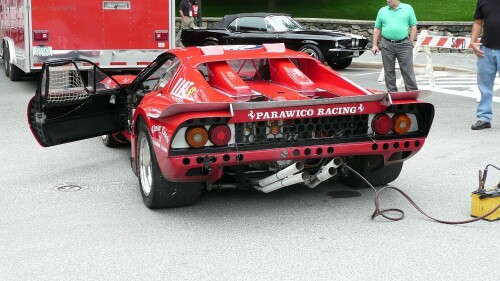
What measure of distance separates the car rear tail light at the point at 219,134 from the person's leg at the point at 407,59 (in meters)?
6.51

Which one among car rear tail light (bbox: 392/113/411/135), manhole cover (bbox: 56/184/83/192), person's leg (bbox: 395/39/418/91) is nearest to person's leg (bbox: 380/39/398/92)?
person's leg (bbox: 395/39/418/91)

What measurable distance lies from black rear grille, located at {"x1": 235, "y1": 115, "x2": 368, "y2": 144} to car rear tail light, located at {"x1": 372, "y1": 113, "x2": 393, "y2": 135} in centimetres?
7

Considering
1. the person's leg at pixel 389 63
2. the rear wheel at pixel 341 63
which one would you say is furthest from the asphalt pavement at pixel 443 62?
the person's leg at pixel 389 63

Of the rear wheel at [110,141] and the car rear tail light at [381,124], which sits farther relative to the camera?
the rear wheel at [110,141]

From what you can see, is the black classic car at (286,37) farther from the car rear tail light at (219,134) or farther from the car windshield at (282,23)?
the car rear tail light at (219,134)

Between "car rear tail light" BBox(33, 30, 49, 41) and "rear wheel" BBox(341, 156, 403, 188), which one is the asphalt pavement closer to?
"car rear tail light" BBox(33, 30, 49, 41)

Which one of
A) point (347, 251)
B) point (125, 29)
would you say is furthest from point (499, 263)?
point (125, 29)

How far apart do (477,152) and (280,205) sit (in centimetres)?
324

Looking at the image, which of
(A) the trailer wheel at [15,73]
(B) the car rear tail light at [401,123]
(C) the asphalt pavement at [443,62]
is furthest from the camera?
(C) the asphalt pavement at [443,62]

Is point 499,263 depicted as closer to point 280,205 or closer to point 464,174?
point 280,205

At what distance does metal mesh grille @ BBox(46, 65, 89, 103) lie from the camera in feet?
25.2

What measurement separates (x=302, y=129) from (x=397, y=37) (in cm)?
608

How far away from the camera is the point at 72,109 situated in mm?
7676

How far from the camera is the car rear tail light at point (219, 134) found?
19.0 ft
